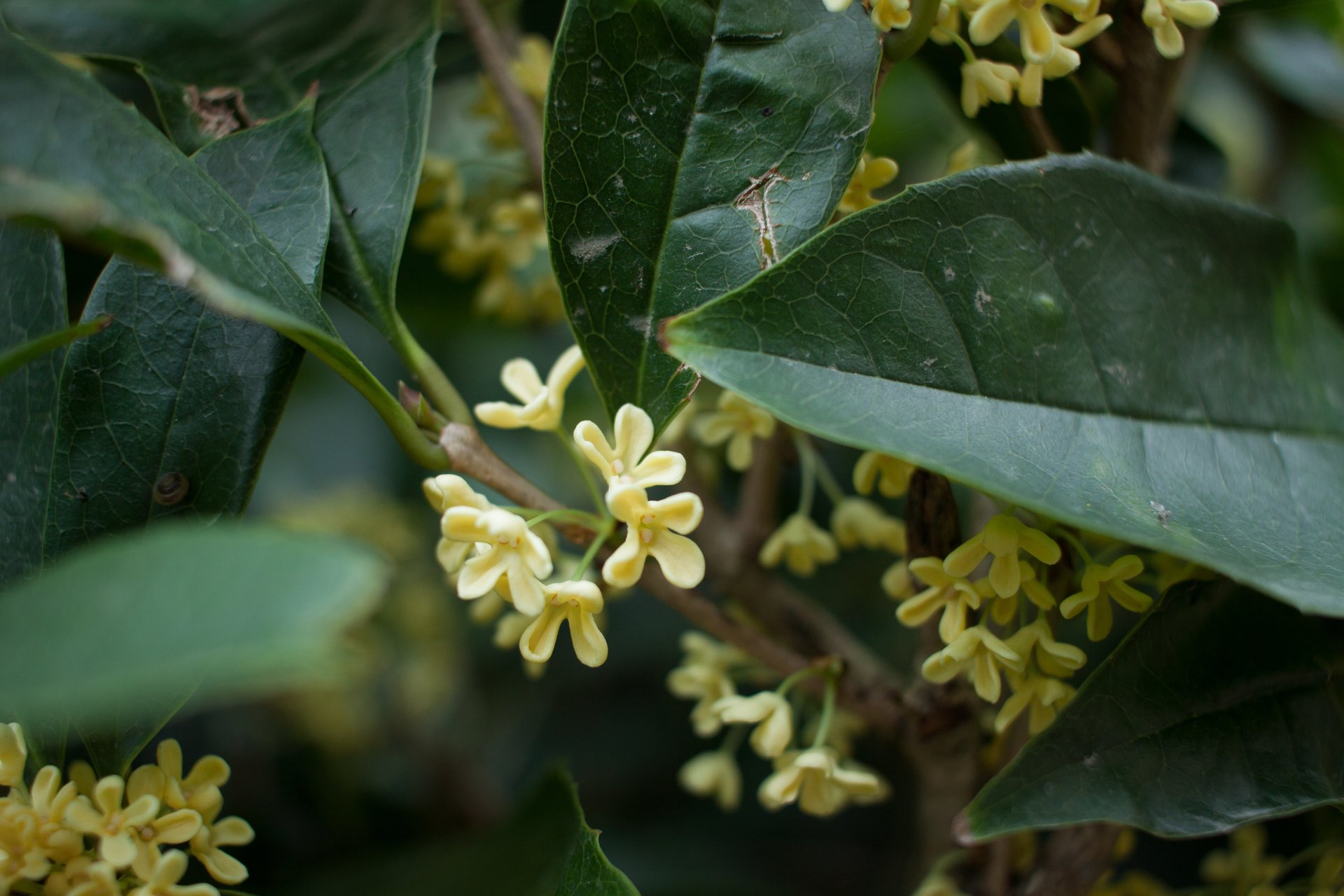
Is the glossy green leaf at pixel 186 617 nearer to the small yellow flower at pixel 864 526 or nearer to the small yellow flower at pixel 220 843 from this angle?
the small yellow flower at pixel 220 843

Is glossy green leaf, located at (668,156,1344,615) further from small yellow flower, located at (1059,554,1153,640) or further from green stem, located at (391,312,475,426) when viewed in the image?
green stem, located at (391,312,475,426)

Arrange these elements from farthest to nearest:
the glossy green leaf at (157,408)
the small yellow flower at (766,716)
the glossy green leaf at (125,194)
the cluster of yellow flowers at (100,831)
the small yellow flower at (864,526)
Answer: the small yellow flower at (864,526) < the small yellow flower at (766,716) < the glossy green leaf at (157,408) < the cluster of yellow flowers at (100,831) < the glossy green leaf at (125,194)

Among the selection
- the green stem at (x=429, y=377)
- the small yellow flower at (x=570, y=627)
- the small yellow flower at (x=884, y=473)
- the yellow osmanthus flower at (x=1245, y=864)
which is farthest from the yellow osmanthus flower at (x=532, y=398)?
the yellow osmanthus flower at (x=1245, y=864)

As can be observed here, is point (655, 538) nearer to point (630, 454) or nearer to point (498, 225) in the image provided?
point (630, 454)

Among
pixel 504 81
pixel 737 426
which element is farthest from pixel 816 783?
pixel 504 81

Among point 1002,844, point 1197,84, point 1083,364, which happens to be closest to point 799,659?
point 1002,844

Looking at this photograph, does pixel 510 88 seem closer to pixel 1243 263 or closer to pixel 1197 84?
pixel 1243 263
